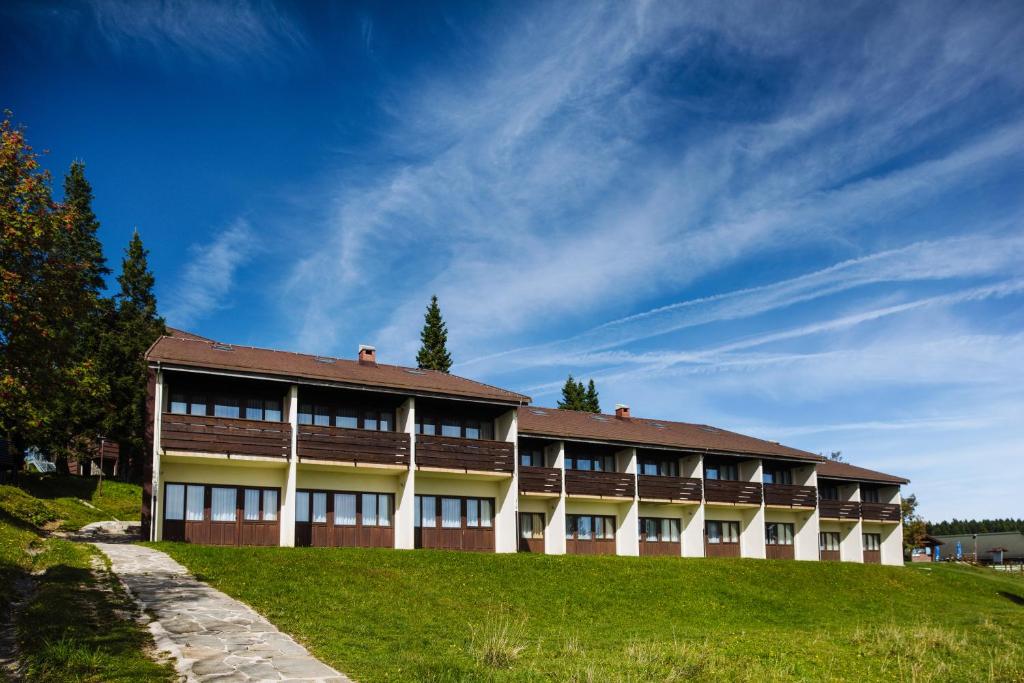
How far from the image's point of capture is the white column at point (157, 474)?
1141 inches

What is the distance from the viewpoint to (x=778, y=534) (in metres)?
47.5

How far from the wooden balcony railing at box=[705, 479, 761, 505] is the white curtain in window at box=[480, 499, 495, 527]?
12.0 m

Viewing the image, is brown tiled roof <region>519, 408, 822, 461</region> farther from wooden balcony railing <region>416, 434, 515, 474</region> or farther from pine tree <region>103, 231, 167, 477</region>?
pine tree <region>103, 231, 167, 477</region>

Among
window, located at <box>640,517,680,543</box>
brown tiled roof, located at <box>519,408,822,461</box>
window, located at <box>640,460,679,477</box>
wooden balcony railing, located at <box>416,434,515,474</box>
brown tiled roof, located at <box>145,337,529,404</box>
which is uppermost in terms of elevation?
brown tiled roof, located at <box>145,337,529,404</box>

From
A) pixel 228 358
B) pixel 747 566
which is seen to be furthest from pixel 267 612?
pixel 747 566

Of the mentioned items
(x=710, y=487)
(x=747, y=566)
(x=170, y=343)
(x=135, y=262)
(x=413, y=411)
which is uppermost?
(x=135, y=262)

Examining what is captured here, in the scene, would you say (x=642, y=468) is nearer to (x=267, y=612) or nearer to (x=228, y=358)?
(x=228, y=358)

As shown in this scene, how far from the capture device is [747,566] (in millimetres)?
38000

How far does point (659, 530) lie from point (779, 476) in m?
9.57

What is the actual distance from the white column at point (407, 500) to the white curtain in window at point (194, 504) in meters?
7.26

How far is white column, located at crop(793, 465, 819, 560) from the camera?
4697cm

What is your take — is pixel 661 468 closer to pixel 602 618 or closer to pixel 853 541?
pixel 853 541

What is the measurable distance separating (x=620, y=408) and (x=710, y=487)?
7162 millimetres

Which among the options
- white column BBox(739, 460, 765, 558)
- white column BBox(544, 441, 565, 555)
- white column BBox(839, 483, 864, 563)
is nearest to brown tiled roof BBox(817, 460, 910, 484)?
white column BBox(839, 483, 864, 563)
